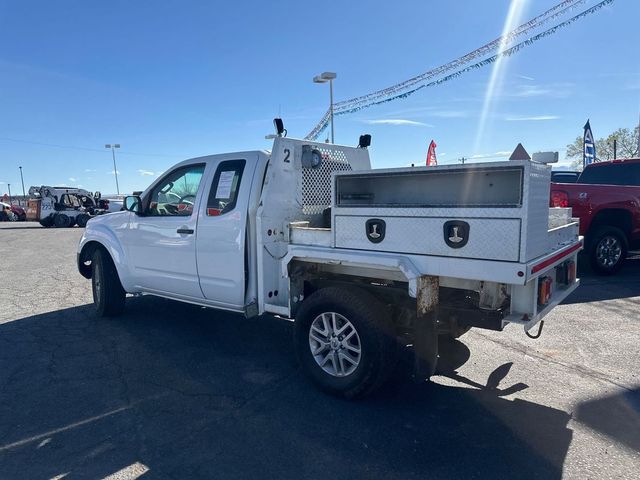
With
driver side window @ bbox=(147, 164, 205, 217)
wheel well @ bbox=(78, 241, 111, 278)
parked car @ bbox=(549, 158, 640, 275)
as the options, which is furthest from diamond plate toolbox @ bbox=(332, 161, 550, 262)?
parked car @ bbox=(549, 158, 640, 275)

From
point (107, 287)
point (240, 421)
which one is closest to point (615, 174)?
point (240, 421)

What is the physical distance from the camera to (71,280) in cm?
898

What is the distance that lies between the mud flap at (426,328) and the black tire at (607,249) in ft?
20.1

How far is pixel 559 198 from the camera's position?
25.6 feet

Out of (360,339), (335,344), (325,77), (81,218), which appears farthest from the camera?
(81,218)

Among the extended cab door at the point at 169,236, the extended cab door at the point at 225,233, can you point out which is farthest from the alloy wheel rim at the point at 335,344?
the extended cab door at the point at 169,236

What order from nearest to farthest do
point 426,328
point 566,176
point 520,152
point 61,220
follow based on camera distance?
1. point 426,328
2. point 520,152
3. point 566,176
4. point 61,220

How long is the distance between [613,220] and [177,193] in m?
7.49

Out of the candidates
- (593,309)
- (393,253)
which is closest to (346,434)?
(393,253)

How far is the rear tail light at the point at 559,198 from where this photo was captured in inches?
305

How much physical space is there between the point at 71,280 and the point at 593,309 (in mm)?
8952

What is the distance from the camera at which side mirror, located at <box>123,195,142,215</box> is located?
212 inches

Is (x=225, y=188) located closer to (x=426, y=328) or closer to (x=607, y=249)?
(x=426, y=328)

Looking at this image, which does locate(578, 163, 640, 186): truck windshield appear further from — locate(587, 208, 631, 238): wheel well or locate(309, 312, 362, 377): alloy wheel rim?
locate(309, 312, 362, 377): alloy wheel rim
